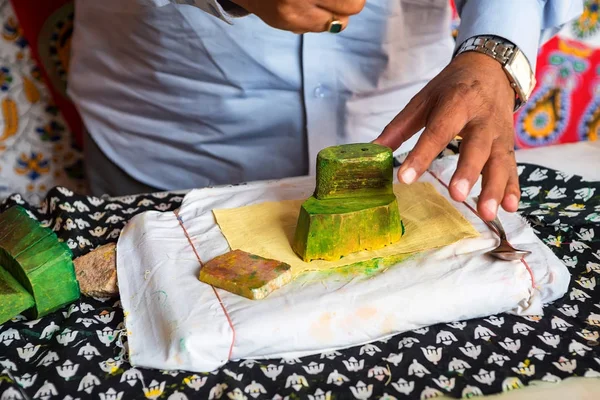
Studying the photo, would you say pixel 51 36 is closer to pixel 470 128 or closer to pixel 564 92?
pixel 470 128

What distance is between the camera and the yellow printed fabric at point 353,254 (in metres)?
0.88

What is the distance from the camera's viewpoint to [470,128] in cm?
93

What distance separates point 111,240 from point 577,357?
2.17 feet

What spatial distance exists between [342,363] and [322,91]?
648 mm

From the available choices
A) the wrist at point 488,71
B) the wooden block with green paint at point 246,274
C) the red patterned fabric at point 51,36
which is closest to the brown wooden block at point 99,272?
the wooden block with green paint at point 246,274

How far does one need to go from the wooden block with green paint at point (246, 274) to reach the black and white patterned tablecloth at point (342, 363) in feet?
0.28

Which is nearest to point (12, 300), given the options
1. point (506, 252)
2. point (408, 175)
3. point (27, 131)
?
point (408, 175)

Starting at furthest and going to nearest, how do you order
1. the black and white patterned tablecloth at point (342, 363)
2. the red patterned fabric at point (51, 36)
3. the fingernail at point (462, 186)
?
1. the red patterned fabric at point (51, 36)
2. the fingernail at point (462, 186)
3. the black and white patterned tablecloth at point (342, 363)

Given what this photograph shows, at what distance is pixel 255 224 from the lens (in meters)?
0.95

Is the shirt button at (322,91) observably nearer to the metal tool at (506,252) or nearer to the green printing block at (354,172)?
the green printing block at (354,172)

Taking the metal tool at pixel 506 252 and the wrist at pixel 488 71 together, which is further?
the wrist at pixel 488 71

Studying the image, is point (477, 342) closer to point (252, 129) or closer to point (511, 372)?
point (511, 372)

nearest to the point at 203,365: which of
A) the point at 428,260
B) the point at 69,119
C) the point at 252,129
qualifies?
the point at 428,260

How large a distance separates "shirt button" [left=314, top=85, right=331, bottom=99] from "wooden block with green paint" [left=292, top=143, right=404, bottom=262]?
37 cm
